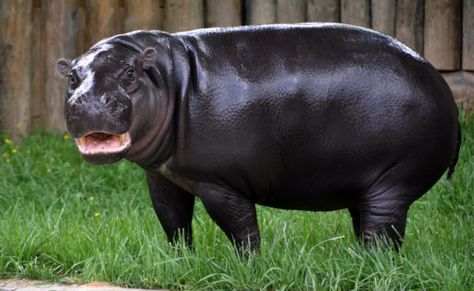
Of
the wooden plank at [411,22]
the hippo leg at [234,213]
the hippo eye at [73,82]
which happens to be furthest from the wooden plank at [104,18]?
the hippo leg at [234,213]

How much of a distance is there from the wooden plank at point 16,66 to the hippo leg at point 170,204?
4.22 m

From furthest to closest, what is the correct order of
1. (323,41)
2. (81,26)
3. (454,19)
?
(81,26)
(454,19)
(323,41)

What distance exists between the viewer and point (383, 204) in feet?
15.6

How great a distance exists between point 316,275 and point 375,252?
28 centimetres

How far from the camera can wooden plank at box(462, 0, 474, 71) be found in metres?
8.05

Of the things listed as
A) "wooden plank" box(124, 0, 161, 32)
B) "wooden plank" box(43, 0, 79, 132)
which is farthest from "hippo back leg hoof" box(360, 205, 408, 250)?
"wooden plank" box(43, 0, 79, 132)

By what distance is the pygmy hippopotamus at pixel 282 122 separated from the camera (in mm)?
4660

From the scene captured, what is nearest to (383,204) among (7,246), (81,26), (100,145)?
(100,145)

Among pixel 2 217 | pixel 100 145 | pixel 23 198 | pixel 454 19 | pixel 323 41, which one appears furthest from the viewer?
pixel 454 19

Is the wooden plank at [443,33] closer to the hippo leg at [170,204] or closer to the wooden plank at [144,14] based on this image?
the wooden plank at [144,14]

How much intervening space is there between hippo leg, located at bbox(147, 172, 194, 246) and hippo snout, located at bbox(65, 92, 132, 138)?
0.63m

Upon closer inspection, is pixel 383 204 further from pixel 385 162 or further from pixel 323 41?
pixel 323 41

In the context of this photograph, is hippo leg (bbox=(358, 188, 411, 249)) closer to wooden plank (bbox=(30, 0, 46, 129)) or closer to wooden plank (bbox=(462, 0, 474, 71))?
wooden plank (bbox=(462, 0, 474, 71))

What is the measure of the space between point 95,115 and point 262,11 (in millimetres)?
4503
